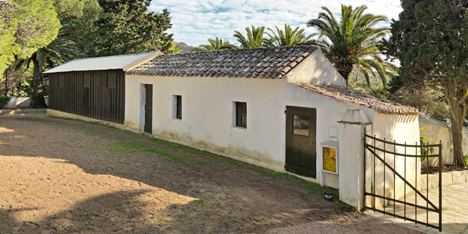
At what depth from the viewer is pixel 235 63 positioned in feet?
39.0

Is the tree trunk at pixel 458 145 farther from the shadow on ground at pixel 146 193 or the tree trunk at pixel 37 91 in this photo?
the tree trunk at pixel 37 91

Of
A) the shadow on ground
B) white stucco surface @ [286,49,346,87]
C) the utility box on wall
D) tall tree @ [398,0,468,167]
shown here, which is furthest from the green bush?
tall tree @ [398,0,468,167]

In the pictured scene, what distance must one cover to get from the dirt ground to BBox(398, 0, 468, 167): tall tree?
803 centimetres

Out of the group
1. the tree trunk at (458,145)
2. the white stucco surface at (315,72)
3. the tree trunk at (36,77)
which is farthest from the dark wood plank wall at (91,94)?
the tree trunk at (458,145)

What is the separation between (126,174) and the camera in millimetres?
8555

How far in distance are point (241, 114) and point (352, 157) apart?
14.7 ft

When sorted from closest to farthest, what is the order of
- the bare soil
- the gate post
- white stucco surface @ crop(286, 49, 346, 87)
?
the gate post
white stucco surface @ crop(286, 49, 346, 87)
the bare soil

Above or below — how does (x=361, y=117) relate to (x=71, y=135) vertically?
above

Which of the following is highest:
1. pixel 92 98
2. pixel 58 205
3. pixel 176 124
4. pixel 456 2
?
pixel 456 2

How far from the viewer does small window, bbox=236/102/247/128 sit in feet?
36.4

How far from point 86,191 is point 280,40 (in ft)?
53.2

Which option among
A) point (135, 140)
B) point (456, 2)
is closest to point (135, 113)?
point (135, 140)

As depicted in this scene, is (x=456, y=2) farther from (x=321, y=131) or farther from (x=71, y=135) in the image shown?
(x=71, y=135)

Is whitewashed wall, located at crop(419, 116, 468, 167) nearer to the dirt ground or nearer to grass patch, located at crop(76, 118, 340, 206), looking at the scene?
grass patch, located at crop(76, 118, 340, 206)
